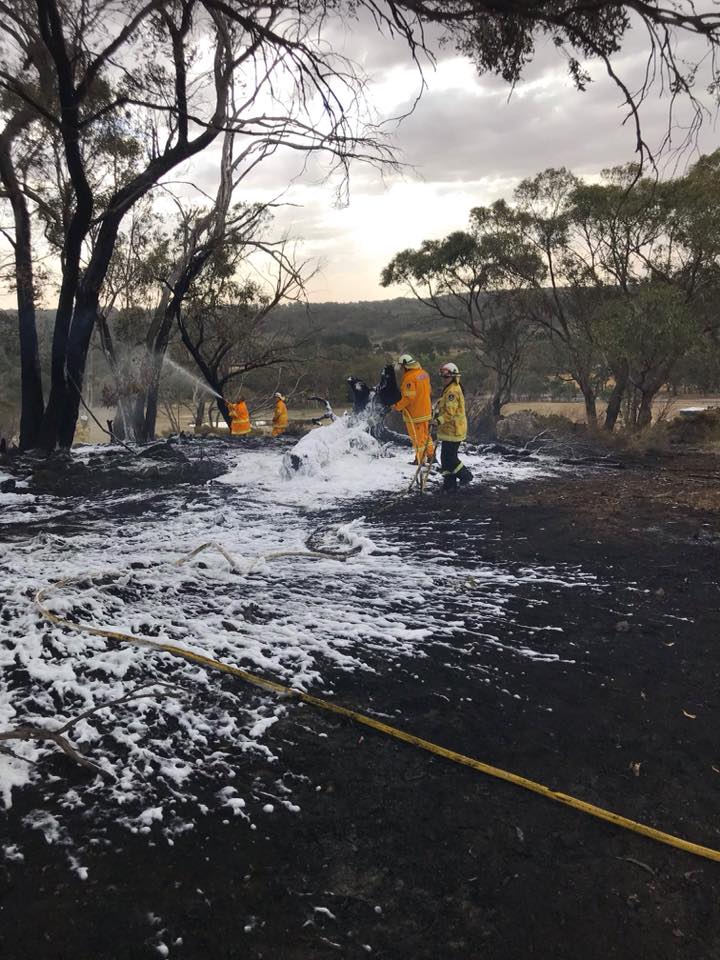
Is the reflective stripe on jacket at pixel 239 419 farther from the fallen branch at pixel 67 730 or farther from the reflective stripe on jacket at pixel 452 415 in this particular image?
the fallen branch at pixel 67 730

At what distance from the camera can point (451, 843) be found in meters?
2.02

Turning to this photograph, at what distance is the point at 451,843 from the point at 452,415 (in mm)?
6153

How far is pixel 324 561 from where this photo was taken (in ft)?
16.8

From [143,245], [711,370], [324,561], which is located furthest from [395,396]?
[143,245]

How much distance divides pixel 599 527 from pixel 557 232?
16190 mm

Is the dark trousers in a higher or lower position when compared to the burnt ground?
higher

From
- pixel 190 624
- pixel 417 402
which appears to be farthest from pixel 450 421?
pixel 190 624

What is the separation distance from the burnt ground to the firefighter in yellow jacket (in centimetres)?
441

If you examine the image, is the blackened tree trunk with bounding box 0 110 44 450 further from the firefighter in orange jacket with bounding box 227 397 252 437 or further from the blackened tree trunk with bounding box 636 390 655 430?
the blackened tree trunk with bounding box 636 390 655 430

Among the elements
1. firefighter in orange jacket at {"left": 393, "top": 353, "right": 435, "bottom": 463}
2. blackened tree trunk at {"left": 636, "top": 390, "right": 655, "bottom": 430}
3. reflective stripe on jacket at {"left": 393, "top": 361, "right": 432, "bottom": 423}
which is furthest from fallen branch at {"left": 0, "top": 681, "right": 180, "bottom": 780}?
blackened tree trunk at {"left": 636, "top": 390, "right": 655, "bottom": 430}

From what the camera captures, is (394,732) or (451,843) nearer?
(451,843)

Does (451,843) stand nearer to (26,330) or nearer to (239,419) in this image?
(26,330)

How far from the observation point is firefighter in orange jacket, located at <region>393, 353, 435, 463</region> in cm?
864

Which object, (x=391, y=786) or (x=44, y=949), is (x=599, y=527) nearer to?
(x=391, y=786)
